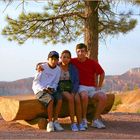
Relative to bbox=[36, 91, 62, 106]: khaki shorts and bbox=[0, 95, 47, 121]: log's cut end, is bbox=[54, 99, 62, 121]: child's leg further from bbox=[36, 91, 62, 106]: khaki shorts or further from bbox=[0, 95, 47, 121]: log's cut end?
bbox=[0, 95, 47, 121]: log's cut end

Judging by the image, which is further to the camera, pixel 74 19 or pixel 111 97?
pixel 74 19

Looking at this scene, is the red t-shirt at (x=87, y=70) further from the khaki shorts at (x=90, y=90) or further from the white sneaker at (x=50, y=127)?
the white sneaker at (x=50, y=127)

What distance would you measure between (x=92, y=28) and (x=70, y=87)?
10.2 ft

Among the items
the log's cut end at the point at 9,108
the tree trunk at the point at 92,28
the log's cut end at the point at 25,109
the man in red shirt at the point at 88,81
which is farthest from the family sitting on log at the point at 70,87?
the tree trunk at the point at 92,28

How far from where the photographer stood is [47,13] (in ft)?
39.0

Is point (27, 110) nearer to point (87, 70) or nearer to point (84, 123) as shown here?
point (84, 123)

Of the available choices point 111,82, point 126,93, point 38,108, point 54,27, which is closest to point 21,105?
point 38,108

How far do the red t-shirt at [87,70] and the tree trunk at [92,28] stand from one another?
2.58 m

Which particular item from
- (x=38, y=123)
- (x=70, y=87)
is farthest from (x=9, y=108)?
(x=70, y=87)

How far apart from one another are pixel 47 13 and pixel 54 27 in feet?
1.23

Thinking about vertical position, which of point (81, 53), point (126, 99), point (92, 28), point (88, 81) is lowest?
point (126, 99)

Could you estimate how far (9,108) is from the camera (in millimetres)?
8234

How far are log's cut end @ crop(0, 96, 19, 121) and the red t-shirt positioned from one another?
1150mm

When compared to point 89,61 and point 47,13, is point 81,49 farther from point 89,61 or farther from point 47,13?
point 47,13
